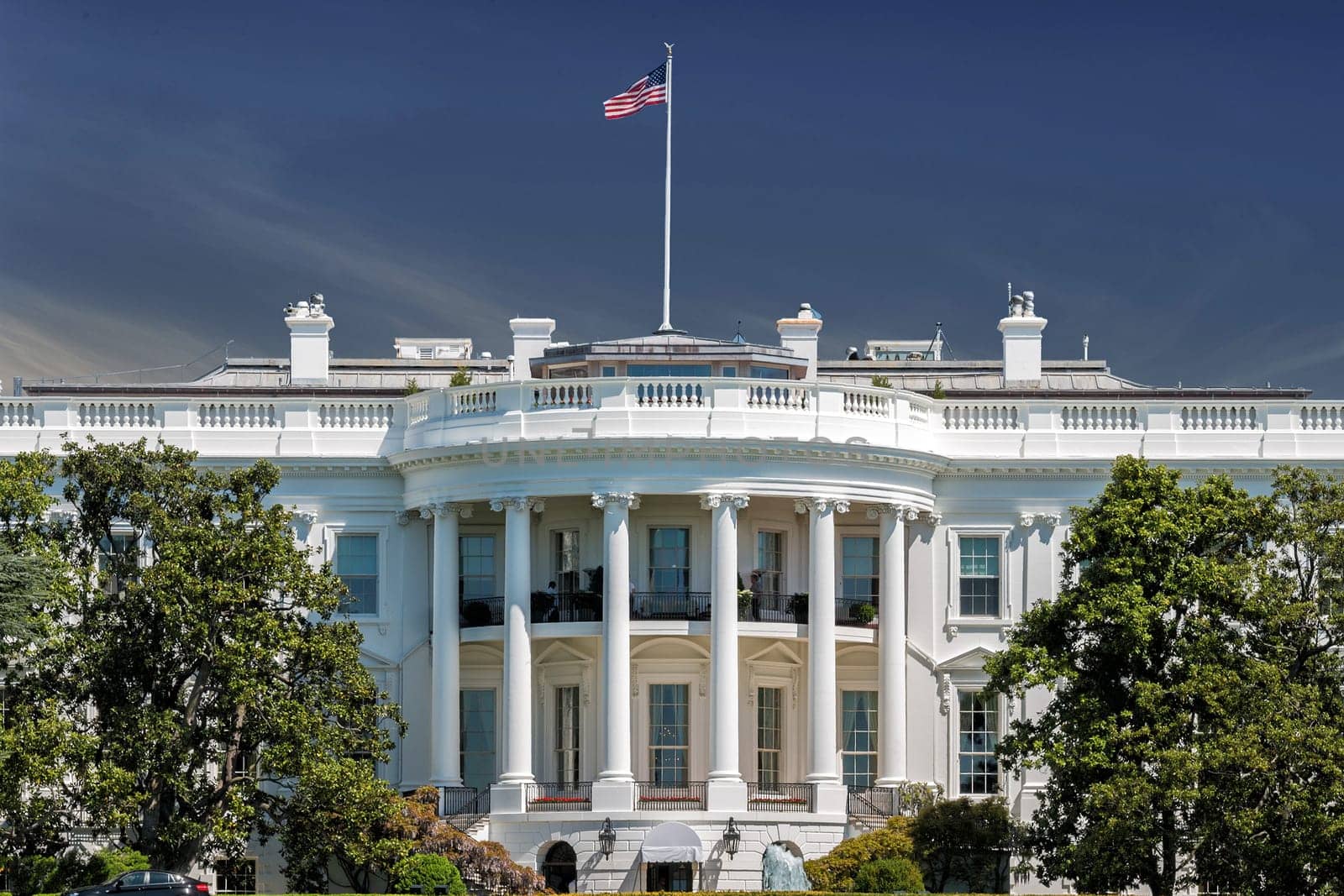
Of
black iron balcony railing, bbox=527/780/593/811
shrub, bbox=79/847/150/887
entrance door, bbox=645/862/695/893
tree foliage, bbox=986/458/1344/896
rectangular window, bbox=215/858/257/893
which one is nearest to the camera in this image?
tree foliage, bbox=986/458/1344/896

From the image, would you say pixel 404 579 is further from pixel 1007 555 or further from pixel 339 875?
pixel 1007 555

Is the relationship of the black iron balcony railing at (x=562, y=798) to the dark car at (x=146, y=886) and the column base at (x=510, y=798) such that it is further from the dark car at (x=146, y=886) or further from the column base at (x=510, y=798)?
the dark car at (x=146, y=886)

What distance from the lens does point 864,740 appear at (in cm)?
6359

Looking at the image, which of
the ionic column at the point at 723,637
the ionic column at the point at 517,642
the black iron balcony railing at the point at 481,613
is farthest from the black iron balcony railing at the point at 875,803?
the black iron balcony railing at the point at 481,613

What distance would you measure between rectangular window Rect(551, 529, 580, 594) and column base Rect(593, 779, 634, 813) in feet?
18.7

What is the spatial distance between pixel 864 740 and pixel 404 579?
11.4 m

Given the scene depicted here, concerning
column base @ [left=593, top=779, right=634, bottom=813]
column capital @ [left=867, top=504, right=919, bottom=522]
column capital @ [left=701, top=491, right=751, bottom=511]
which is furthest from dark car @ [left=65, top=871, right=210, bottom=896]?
column capital @ [left=867, top=504, right=919, bottom=522]

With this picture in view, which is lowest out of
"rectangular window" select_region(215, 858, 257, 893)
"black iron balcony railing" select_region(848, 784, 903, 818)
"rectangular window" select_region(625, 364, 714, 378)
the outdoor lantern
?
"rectangular window" select_region(215, 858, 257, 893)

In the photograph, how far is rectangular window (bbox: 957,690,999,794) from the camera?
207ft

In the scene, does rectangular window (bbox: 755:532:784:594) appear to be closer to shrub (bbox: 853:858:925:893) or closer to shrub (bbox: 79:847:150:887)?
shrub (bbox: 853:858:925:893)

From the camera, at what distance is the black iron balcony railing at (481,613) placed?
6312 cm

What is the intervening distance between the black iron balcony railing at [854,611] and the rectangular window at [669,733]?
4.00 m

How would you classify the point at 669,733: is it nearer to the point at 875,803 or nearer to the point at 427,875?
the point at 875,803

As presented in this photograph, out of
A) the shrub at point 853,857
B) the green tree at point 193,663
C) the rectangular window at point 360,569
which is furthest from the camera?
the rectangular window at point 360,569
